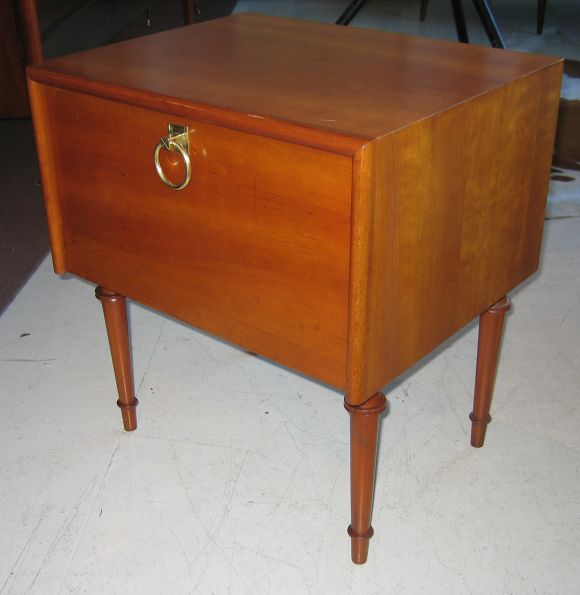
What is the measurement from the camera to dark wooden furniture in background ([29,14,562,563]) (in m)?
1.02

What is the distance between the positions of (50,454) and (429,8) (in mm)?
3681

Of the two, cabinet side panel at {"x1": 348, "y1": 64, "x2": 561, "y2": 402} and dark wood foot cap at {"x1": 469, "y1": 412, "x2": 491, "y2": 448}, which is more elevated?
cabinet side panel at {"x1": 348, "y1": 64, "x2": 561, "y2": 402}

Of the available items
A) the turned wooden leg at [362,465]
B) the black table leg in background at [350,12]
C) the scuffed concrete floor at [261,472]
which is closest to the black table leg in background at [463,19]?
the black table leg in background at [350,12]

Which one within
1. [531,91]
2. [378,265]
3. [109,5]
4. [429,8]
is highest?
[531,91]

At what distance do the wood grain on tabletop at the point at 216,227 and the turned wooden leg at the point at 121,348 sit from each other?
9 centimetres

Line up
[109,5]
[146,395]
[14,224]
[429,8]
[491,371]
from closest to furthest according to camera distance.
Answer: [491,371]
[146,395]
[14,224]
[109,5]
[429,8]

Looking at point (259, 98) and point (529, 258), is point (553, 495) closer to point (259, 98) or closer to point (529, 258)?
point (529, 258)

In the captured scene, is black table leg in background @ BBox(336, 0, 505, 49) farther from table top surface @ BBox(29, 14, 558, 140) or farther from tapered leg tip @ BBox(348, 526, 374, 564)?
tapered leg tip @ BBox(348, 526, 374, 564)

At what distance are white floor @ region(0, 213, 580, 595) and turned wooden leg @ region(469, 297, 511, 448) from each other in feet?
0.16

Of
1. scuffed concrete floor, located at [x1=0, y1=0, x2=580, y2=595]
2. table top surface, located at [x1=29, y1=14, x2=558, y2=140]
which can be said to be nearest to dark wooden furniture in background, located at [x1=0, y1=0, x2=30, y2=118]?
scuffed concrete floor, located at [x1=0, y1=0, x2=580, y2=595]

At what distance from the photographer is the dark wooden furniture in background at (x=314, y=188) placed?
1.02 metres

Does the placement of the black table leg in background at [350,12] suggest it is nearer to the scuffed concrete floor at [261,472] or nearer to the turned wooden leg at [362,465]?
the scuffed concrete floor at [261,472]

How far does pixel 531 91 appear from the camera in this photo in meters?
1.18

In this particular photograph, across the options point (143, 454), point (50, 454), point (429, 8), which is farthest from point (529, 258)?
point (429, 8)
